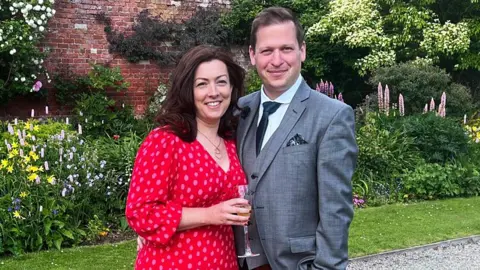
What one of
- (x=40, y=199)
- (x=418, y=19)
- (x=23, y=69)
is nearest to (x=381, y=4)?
(x=418, y=19)

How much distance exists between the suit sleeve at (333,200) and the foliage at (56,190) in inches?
154

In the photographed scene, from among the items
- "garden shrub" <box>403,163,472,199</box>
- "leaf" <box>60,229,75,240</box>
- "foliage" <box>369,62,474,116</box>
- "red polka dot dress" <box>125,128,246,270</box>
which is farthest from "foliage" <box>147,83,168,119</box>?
"red polka dot dress" <box>125,128,246,270</box>

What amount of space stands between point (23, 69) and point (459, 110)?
28.1 ft

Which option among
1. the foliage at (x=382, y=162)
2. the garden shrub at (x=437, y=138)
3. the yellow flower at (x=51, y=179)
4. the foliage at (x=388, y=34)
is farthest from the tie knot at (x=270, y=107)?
the foliage at (x=388, y=34)

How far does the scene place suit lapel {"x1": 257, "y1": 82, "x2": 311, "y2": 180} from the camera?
87.4 inches

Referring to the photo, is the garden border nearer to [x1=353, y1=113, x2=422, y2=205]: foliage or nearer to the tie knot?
[x1=353, y1=113, x2=422, y2=205]: foliage

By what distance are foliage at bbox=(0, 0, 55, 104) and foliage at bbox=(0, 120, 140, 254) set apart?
2.93 meters

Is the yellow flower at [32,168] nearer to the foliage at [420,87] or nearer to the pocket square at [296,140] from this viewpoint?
the pocket square at [296,140]

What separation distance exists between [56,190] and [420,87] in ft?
25.4

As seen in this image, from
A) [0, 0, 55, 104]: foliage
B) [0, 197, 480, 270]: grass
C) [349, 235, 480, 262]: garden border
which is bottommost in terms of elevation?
[349, 235, 480, 262]: garden border

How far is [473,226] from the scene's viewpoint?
6.58 m

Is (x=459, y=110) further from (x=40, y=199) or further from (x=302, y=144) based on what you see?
(x=302, y=144)

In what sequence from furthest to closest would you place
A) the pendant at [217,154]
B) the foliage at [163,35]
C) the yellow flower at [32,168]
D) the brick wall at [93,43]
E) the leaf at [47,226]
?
the foliage at [163,35] → the brick wall at [93,43] → the yellow flower at [32,168] → the leaf at [47,226] → the pendant at [217,154]

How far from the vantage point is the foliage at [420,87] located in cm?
1080
